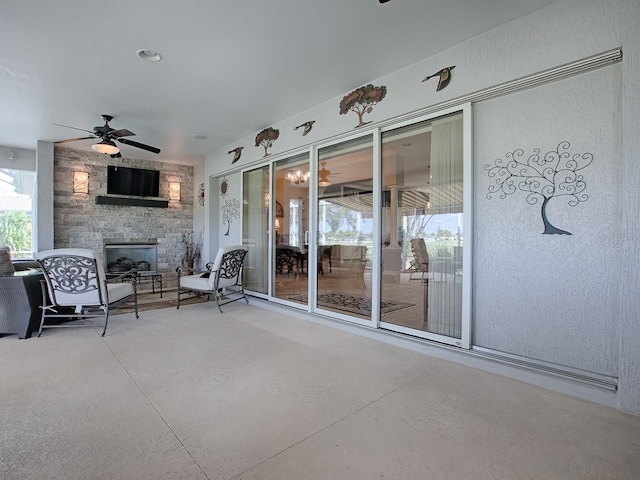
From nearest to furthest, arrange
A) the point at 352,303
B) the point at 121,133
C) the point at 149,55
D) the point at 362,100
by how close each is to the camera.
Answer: the point at 149,55 < the point at 362,100 < the point at 352,303 < the point at 121,133

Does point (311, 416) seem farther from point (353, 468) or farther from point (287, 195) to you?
point (287, 195)

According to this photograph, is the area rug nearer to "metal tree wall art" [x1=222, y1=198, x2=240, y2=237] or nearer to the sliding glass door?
the sliding glass door

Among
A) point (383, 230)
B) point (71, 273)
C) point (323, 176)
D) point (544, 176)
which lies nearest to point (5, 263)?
point (71, 273)

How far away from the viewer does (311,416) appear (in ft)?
6.60

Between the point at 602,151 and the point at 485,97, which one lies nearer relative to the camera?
the point at 602,151

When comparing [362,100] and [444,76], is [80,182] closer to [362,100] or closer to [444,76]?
[362,100]

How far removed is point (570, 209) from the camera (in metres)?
2.42

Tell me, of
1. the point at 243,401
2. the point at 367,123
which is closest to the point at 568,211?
the point at 367,123

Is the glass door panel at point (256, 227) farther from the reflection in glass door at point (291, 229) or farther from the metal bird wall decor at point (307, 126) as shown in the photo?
the metal bird wall decor at point (307, 126)

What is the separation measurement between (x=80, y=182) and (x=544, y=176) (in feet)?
26.2

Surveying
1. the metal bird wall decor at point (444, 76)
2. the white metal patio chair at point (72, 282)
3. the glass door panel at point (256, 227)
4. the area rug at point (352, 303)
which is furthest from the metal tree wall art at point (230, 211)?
the metal bird wall decor at point (444, 76)

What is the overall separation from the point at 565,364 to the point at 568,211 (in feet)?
3.77

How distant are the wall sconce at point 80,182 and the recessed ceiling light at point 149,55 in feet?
15.6

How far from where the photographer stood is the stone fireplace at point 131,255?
280 inches
